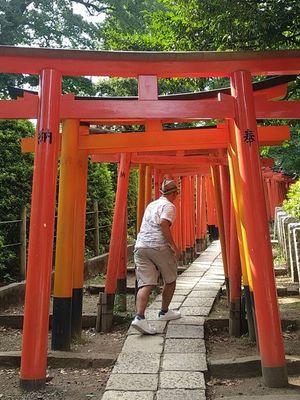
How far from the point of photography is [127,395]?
342 cm

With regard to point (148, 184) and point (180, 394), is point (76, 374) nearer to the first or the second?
point (180, 394)

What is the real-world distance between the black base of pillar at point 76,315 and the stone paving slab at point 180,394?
2131 mm

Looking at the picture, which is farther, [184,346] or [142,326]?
[142,326]

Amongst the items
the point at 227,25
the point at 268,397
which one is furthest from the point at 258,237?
the point at 227,25

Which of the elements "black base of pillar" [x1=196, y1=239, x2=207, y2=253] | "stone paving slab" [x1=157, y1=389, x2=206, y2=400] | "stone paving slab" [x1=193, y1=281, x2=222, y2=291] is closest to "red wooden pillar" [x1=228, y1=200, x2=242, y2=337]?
"stone paving slab" [x1=157, y1=389, x2=206, y2=400]

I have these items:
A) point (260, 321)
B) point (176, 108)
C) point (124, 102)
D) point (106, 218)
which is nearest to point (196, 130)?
point (176, 108)

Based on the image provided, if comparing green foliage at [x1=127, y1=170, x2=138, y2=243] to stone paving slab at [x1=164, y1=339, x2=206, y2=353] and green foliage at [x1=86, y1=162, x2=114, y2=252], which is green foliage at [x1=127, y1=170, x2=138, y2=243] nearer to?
green foliage at [x1=86, y1=162, x2=114, y2=252]

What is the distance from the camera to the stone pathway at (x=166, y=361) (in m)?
3.48

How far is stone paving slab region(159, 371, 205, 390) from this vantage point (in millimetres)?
3588

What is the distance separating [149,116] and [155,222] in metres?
1.59

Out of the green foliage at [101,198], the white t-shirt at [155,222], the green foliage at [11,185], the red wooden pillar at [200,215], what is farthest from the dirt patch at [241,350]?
the red wooden pillar at [200,215]

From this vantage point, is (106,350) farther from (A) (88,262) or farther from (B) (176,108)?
(A) (88,262)

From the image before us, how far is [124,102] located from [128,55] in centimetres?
41

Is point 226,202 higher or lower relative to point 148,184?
lower
